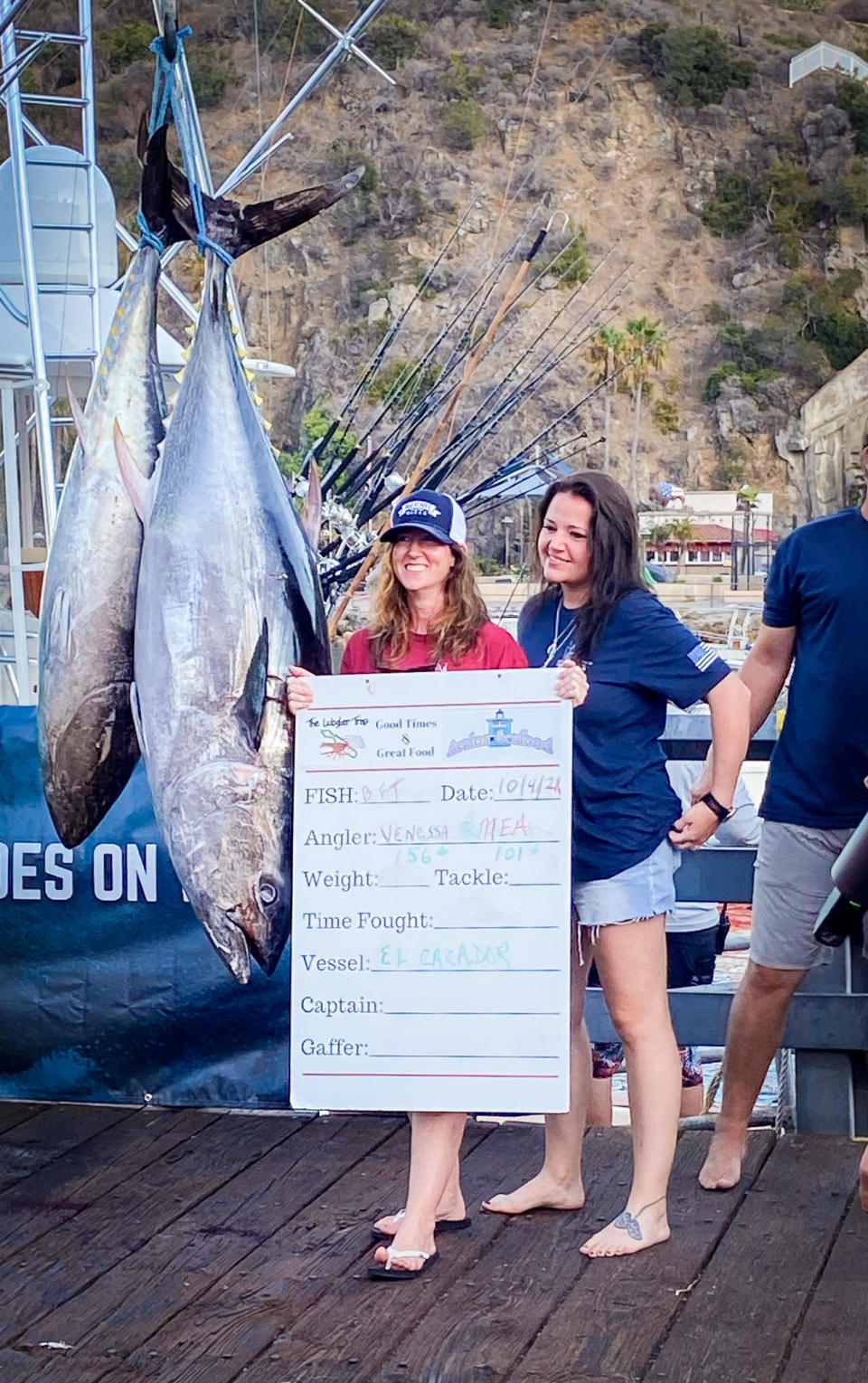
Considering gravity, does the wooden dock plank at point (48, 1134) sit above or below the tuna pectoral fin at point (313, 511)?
below

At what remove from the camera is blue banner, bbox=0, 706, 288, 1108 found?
3275 millimetres

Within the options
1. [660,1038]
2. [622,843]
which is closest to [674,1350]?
[660,1038]

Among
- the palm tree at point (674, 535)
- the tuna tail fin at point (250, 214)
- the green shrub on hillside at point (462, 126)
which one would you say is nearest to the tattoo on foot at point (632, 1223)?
the tuna tail fin at point (250, 214)

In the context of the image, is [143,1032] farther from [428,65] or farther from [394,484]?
[428,65]

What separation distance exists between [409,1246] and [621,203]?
169ft

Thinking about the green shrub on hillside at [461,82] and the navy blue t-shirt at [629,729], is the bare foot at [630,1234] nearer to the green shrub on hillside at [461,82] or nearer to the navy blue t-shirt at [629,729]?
the navy blue t-shirt at [629,729]

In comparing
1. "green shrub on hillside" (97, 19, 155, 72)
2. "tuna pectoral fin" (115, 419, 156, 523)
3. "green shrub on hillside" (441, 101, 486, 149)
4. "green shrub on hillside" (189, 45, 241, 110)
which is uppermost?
"green shrub on hillside" (441, 101, 486, 149)

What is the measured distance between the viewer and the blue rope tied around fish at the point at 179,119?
2.86m

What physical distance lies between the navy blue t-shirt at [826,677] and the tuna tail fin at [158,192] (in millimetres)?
1360

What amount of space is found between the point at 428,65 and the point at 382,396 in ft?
34.5

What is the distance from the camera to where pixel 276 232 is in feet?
9.34

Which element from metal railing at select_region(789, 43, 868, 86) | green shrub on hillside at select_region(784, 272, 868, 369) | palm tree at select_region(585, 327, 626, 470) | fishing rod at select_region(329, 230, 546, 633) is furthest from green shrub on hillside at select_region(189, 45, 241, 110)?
fishing rod at select_region(329, 230, 546, 633)

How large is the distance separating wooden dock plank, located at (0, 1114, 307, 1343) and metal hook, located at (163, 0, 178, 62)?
2252 millimetres

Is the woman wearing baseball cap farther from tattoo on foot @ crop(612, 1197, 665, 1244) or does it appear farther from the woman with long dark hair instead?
tattoo on foot @ crop(612, 1197, 665, 1244)
